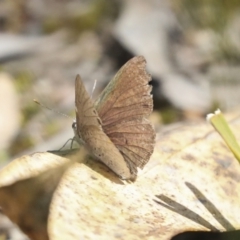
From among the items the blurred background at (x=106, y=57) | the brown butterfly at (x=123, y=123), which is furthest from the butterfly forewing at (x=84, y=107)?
the blurred background at (x=106, y=57)

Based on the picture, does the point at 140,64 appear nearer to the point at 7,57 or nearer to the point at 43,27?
the point at 7,57

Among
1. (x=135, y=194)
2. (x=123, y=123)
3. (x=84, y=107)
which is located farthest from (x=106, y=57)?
(x=135, y=194)

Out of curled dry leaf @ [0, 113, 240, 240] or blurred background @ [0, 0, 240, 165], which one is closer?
curled dry leaf @ [0, 113, 240, 240]

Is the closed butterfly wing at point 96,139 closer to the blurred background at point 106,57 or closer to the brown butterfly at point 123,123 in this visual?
the brown butterfly at point 123,123

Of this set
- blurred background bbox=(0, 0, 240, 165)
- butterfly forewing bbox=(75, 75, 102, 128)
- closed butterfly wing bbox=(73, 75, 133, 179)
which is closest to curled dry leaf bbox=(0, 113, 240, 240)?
closed butterfly wing bbox=(73, 75, 133, 179)

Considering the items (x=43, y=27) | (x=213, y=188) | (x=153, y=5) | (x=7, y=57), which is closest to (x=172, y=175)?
(x=213, y=188)

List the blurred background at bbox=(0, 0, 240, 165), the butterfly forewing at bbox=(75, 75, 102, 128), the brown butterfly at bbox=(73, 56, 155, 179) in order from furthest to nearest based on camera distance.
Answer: the blurred background at bbox=(0, 0, 240, 165) < the brown butterfly at bbox=(73, 56, 155, 179) < the butterfly forewing at bbox=(75, 75, 102, 128)

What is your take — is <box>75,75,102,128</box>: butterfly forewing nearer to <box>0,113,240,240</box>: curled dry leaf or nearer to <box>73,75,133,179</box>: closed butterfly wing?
<box>73,75,133,179</box>: closed butterfly wing
